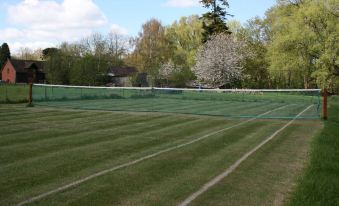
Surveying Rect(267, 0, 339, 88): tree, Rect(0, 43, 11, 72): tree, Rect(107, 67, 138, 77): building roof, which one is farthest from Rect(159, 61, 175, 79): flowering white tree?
Rect(0, 43, 11, 72): tree

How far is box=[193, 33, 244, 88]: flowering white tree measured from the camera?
196ft

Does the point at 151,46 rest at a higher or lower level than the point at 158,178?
higher

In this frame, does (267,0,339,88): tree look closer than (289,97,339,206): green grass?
No

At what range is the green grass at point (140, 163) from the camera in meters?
6.31

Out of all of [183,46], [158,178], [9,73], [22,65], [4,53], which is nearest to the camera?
[158,178]

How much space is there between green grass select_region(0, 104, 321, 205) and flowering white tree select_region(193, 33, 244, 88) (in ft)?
147

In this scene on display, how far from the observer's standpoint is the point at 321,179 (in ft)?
24.5

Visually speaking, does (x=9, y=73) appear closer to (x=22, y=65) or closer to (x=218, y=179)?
(x=22, y=65)

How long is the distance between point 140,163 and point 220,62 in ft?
172

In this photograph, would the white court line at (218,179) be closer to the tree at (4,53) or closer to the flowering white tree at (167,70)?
the flowering white tree at (167,70)

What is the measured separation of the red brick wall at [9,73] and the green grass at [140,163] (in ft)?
260

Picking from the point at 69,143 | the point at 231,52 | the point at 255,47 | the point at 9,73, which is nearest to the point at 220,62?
the point at 231,52

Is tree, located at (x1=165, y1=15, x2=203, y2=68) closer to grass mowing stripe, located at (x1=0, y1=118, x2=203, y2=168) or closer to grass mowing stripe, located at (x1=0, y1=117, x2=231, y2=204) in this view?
grass mowing stripe, located at (x1=0, y1=118, x2=203, y2=168)

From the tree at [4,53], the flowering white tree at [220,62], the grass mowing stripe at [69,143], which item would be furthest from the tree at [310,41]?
the tree at [4,53]
